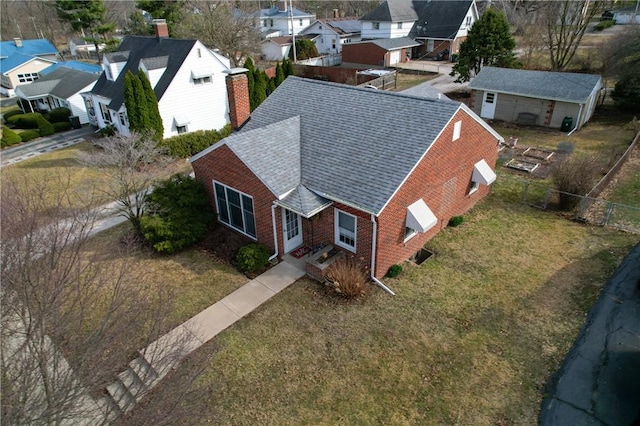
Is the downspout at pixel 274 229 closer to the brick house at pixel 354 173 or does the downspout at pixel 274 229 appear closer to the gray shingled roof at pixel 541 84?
the brick house at pixel 354 173

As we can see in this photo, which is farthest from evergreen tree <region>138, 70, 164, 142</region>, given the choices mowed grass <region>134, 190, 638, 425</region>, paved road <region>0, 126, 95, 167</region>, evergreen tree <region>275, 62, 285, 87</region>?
mowed grass <region>134, 190, 638, 425</region>

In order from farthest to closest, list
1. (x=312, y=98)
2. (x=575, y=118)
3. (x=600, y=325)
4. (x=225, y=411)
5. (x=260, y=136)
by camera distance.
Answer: (x=575, y=118) < (x=312, y=98) < (x=260, y=136) < (x=600, y=325) < (x=225, y=411)

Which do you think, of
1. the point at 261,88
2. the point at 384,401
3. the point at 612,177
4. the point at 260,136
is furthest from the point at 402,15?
the point at 384,401

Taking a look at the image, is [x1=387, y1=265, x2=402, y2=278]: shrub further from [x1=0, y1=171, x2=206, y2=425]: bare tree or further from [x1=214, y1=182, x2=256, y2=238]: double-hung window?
[x1=0, y1=171, x2=206, y2=425]: bare tree

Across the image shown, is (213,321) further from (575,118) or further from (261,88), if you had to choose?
(575,118)

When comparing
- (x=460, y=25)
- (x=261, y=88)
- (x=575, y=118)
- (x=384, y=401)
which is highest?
(x=460, y=25)

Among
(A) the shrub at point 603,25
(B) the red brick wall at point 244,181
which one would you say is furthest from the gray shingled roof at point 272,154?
(A) the shrub at point 603,25

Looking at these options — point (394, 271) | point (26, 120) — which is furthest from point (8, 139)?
point (394, 271)

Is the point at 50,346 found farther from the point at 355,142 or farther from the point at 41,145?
the point at 41,145
